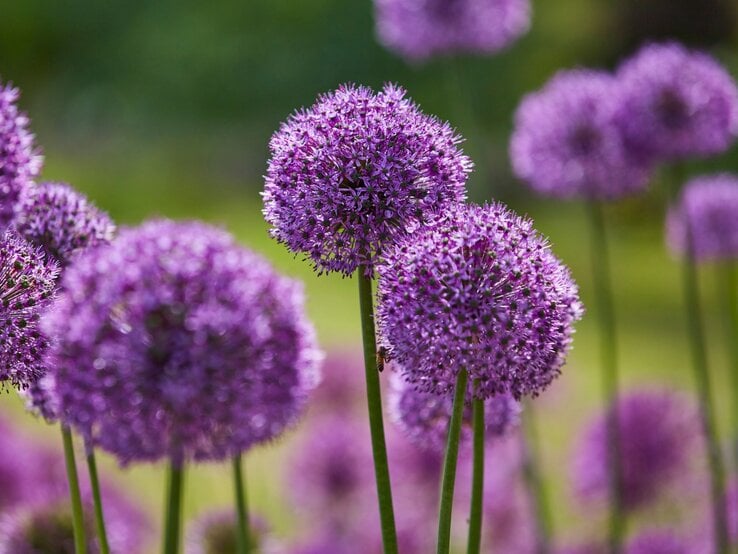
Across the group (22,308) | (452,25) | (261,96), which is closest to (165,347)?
(22,308)

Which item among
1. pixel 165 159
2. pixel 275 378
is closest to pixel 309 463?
pixel 275 378

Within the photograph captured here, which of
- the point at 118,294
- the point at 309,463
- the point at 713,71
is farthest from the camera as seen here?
the point at 309,463

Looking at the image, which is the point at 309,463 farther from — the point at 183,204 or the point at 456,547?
the point at 183,204

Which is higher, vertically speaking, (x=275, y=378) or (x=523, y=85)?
(x=523, y=85)

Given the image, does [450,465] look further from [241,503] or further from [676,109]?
[676,109]

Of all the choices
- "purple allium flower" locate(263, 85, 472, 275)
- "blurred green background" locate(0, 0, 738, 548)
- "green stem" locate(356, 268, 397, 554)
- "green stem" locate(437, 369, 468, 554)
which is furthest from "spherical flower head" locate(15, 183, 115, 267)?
"blurred green background" locate(0, 0, 738, 548)

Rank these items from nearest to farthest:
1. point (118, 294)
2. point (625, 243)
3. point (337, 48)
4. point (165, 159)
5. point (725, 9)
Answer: point (118, 294) → point (625, 243) → point (725, 9) → point (337, 48) → point (165, 159)
